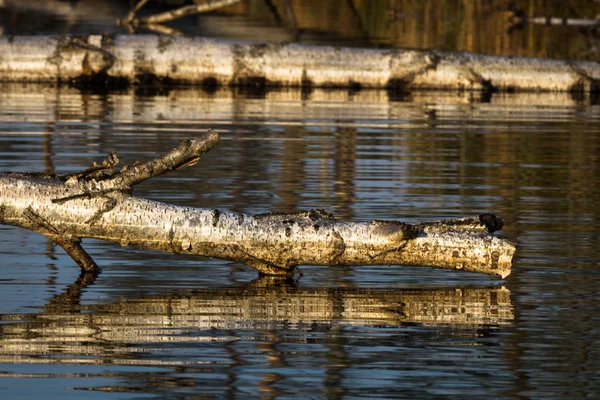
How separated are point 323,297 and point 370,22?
1005 inches

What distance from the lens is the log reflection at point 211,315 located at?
19.0ft

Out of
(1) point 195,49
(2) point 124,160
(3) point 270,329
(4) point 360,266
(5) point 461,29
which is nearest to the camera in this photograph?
(3) point 270,329

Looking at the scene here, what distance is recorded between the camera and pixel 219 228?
7188 mm

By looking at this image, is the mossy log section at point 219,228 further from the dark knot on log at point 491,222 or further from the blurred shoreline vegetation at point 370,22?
the blurred shoreline vegetation at point 370,22

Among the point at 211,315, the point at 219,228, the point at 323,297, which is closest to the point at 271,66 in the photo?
the point at 219,228

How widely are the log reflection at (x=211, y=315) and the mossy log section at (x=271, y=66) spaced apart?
12532 mm

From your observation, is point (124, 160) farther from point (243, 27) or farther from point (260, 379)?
point (243, 27)

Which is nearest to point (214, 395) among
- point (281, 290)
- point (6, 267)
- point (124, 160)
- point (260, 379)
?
point (260, 379)

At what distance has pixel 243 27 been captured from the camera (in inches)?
1110

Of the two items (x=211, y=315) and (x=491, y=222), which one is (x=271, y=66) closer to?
(x=491, y=222)

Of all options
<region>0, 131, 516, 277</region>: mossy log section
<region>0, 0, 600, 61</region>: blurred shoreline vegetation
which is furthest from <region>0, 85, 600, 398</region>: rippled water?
<region>0, 0, 600, 61</region>: blurred shoreline vegetation

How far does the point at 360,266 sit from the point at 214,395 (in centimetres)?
275

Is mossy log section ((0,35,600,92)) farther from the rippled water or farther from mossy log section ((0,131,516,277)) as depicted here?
mossy log section ((0,131,516,277))

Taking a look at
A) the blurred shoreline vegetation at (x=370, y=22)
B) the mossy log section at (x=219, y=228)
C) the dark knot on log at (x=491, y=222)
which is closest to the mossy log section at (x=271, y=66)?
the blurred shoreline vegetation at (x=370, y=22)
